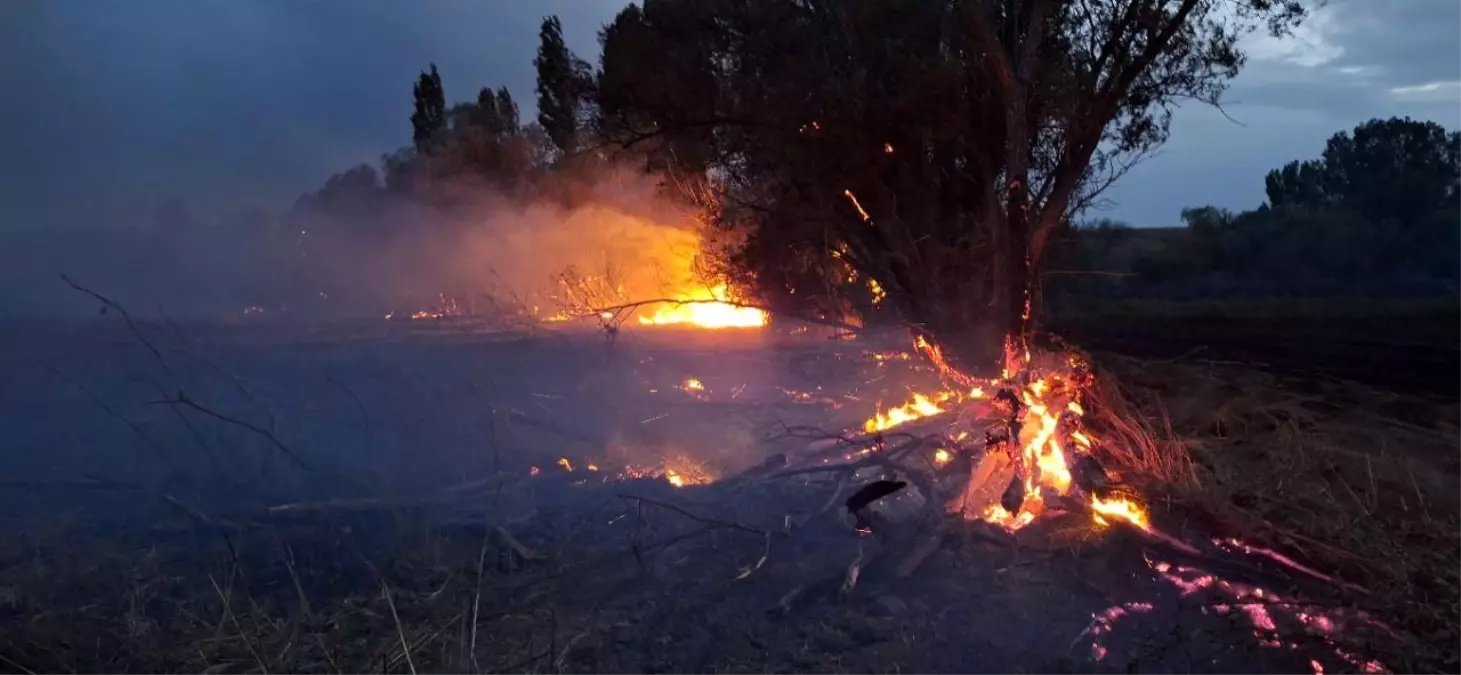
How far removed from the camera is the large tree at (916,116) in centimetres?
1244

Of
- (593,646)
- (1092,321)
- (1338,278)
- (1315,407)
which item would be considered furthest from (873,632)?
(1338,278)


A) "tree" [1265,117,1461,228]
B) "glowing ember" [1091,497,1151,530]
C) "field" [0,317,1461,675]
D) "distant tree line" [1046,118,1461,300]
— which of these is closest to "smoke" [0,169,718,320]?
"field" [0,317,1461,675]

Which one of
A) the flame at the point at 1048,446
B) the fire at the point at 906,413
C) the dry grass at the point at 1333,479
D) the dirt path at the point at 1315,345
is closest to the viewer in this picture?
the dry grass at the point at 1333,479

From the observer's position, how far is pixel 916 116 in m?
13.4

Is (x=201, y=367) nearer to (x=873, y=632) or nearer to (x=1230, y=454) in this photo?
(x=873, y=632)

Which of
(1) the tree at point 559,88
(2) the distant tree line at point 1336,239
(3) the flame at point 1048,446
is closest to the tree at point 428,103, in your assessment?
(1) the tree at point 559,88

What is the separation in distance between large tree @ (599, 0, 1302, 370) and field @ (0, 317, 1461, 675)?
2.22 metres

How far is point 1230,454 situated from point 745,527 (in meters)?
4.93

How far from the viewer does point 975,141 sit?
44.6 ft

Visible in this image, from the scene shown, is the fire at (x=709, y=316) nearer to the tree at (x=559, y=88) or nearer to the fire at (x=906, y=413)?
the tree at (x=559, y=88)

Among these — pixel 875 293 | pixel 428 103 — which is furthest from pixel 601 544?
pixel 428 103

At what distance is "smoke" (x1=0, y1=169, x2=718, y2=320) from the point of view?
22.0 meters

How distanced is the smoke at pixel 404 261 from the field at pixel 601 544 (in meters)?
7.70

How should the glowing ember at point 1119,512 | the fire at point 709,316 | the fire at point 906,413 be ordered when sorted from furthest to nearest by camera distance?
the fire at point 709,316 < the fire at point 906,413 < the glowing ember at point 1119,512
